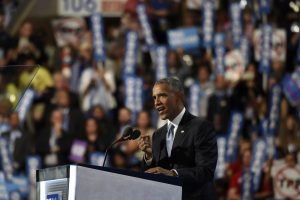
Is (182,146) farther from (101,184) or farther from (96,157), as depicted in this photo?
(96,157)

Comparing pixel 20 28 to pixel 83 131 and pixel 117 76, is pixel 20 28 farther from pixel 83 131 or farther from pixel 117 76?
pixel 83 131

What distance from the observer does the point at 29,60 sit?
19062 millimetres

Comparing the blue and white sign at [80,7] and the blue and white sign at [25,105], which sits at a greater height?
the blue and white sign at [80,7]

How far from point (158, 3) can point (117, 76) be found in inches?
88.5

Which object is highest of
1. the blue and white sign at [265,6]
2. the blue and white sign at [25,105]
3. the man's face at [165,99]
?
the blue and white sign at [265,6]

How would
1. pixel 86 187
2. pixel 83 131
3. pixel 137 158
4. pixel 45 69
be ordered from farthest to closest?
1. pixel 45 69
2. pixel 83 131
3. pixel 137 158
4. pixel 86 187

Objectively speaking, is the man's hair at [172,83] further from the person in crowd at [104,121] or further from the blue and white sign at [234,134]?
the person in crowd at [104,121]

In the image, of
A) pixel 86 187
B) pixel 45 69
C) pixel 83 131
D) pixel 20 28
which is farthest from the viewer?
pixel 20 28

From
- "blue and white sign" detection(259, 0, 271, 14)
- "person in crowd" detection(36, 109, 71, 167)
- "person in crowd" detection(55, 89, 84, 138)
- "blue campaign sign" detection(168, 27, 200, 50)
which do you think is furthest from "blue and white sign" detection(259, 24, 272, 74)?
"person in crowd" detection(36, 109, 71, 167)

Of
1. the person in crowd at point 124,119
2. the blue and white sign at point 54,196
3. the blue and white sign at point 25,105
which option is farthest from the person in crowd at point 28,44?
the blue and white sign at point 54,196

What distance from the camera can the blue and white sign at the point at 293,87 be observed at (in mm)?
16969

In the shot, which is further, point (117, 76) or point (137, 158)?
point (117, 76)

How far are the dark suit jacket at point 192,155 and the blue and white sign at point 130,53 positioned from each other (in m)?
9.65

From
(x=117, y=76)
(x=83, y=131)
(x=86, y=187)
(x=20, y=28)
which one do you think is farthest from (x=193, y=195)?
(x=20, y=28)
